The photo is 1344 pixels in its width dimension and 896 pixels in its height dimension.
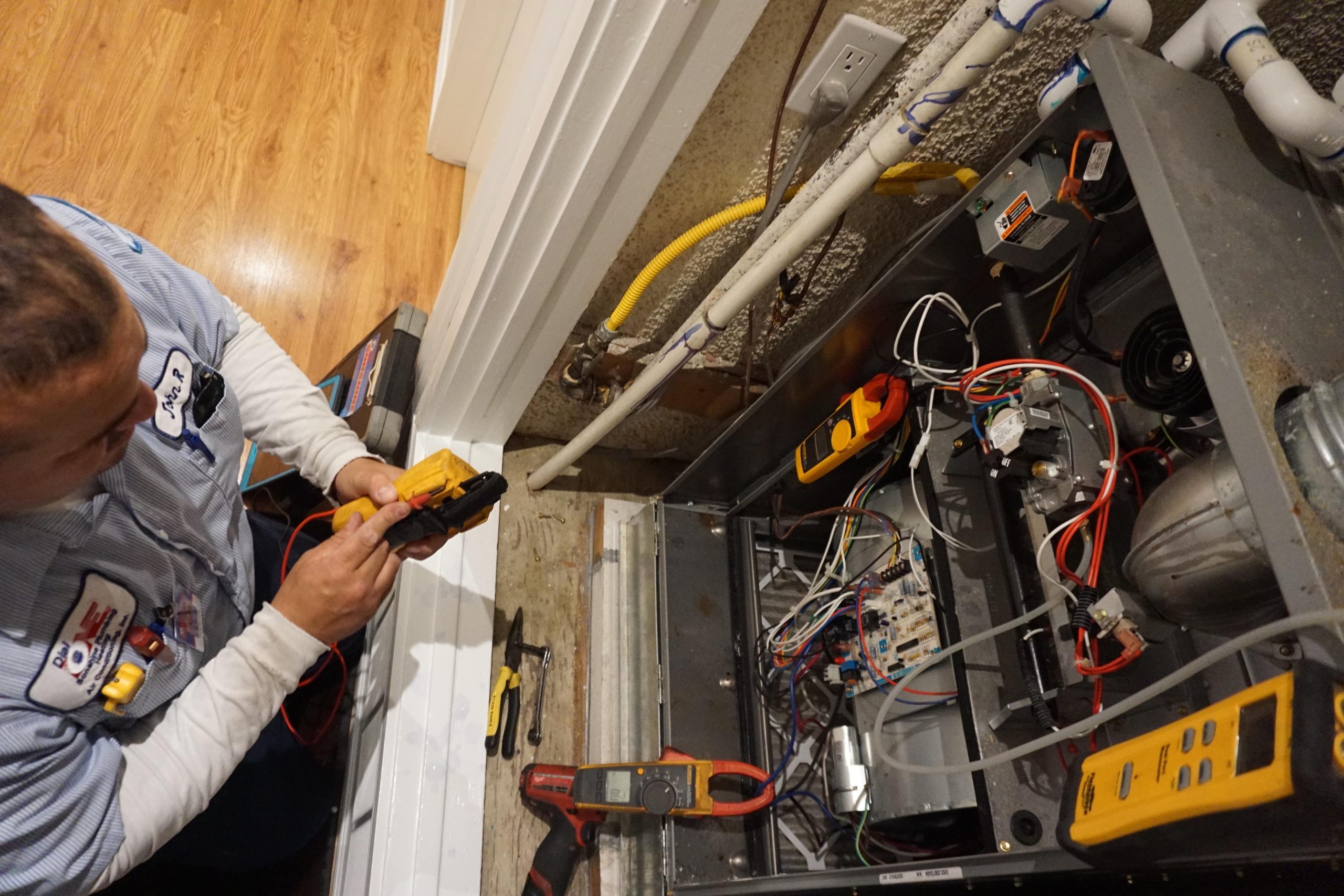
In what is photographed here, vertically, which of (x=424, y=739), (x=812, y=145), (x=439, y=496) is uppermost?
(x=812, y=145)

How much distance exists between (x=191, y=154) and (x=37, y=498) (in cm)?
142

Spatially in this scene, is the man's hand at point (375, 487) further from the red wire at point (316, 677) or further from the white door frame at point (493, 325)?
the white door frame at point (493, 325)

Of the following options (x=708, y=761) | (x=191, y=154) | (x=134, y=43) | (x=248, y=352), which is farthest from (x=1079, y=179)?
(x=134, y=43)

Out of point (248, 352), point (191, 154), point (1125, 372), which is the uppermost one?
point (191, 154)

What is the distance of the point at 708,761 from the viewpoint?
3.21 feet

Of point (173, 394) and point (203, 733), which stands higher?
point (173, 394)

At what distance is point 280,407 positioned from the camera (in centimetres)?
100

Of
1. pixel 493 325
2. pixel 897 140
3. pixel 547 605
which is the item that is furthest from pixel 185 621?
pixel 897 140

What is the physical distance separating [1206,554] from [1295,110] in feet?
1.08

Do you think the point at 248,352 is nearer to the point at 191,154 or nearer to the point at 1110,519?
the point at 191,154

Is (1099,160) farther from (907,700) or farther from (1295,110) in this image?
(907,700)

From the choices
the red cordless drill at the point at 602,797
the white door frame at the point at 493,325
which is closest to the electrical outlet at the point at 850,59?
the white door frame at the point at 493,325

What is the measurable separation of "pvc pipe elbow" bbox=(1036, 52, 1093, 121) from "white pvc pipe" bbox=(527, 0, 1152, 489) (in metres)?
0.03

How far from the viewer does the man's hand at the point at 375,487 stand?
901 mm
